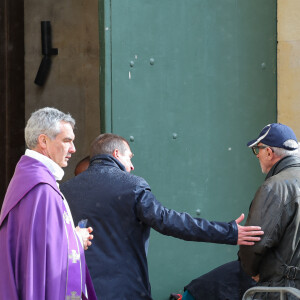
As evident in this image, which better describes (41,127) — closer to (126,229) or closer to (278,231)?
(126,229)

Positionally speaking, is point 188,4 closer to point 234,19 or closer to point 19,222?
point 234,19

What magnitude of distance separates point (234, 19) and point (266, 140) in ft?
7.70

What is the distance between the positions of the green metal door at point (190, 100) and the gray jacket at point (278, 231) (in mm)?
1985

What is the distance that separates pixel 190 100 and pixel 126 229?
216 centimetres

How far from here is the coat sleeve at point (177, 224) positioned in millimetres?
5027

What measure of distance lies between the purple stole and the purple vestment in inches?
0.4

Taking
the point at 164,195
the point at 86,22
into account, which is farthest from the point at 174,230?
the point at 86,22

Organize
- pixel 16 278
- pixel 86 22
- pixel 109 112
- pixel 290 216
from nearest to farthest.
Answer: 1. pixel 16 278
2. pixel 290 216
3. pixel 109 112
4. pixel 86 22

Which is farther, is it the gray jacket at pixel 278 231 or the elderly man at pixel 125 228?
the elderly man at pixel 125 228

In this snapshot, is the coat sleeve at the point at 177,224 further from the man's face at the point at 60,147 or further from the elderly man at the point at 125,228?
the man's face at the point at 60,147

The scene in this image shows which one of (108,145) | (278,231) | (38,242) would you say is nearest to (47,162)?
(38,242)

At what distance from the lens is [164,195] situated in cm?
684

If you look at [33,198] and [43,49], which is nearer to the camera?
[33,198]

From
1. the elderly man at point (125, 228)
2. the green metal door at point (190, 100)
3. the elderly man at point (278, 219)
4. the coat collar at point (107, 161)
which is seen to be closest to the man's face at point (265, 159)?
the elderly man at point (278, 219)
